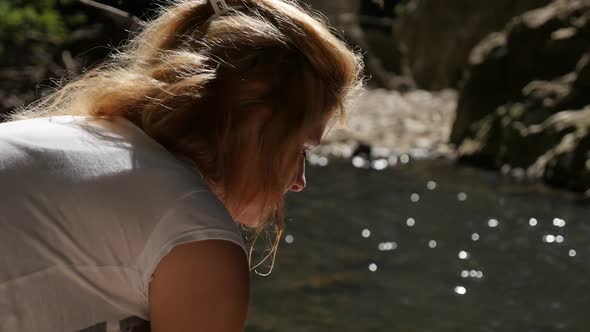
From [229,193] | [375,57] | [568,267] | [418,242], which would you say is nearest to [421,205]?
[418,242]

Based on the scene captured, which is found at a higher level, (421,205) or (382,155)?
(421,205)

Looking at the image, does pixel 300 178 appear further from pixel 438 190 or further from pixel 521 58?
pixel 521 58

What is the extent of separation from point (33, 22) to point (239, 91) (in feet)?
13.2

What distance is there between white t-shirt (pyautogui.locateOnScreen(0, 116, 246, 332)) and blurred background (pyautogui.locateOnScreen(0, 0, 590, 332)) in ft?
2.61

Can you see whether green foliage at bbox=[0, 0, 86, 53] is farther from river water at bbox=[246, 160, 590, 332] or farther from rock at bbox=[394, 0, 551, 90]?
rock at bbox=[394, 0, 551, 90]

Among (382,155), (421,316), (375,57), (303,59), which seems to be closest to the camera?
(303,59)

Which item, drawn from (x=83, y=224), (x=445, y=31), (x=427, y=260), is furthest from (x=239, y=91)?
(x=445, y=31)

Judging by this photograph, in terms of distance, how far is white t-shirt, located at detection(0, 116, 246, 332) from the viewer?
1.36 metres

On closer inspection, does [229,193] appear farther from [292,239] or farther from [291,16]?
[292,239]

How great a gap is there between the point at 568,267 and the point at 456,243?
706 mm

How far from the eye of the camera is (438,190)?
6.88m

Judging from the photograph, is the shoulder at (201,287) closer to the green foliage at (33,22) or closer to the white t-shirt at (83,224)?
the white t-shirt at (83,224)

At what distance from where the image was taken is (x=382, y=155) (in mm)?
8477

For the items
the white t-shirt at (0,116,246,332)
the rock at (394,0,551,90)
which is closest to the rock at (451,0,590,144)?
the rock at (394,0,551,90)
